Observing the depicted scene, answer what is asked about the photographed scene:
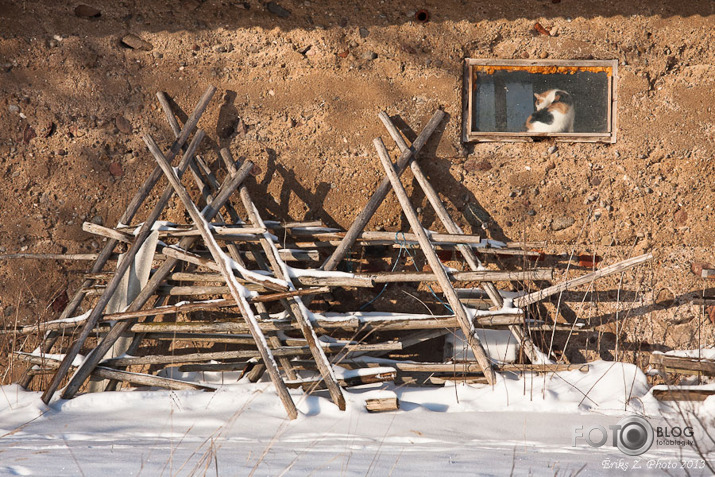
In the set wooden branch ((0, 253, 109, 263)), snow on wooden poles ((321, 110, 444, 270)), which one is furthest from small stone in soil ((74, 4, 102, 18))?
snow on wooden poles ((321, 110, 444, 270))

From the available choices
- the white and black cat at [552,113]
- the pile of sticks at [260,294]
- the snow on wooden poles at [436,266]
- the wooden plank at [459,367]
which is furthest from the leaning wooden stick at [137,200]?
the white and black cat at [552,113]

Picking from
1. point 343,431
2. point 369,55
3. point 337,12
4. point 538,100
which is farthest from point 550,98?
point 343,431

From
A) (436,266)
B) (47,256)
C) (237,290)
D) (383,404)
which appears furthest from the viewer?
(47,256)

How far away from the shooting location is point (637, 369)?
125 inches

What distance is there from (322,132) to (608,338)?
2175mm

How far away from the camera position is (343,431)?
2641mm

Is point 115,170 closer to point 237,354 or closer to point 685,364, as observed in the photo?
point 237,354

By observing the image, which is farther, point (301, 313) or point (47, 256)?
point (47, 256)

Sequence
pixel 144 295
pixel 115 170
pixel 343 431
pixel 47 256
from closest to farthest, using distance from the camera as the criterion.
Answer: pixel 343 431
pixel 144 295
pixel 47 256
pixel 115 170

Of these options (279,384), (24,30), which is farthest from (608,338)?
(24,30)

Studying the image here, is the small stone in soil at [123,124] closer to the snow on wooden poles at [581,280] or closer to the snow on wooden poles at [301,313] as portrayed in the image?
the snow on wooden poles at [301,313]

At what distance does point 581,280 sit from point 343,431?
1.60 m

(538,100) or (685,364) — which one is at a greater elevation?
(538,100)

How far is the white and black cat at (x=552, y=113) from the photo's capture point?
373 cm
